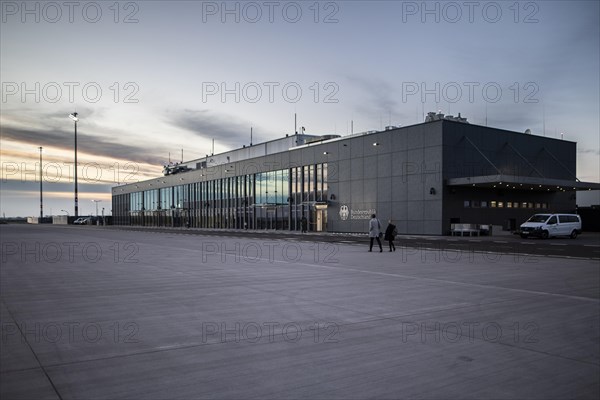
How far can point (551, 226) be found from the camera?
3409 centimetres

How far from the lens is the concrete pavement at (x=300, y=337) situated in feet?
14.8

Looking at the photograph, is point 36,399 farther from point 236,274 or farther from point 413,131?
point 413,131

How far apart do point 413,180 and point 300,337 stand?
116ft

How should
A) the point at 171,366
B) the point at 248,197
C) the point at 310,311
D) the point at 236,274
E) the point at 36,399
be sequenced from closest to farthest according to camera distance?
1. the point at 36,399
2. the point at 171,366
3. the point at 310,311
4. the point at 236,274
5. the point at 248,197

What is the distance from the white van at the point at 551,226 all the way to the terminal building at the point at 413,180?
11.6 ft

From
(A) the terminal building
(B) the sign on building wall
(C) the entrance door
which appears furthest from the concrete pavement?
(C) the entrance door

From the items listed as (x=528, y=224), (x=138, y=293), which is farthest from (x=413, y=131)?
(x=138, y=293)

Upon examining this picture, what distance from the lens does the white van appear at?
33781mm

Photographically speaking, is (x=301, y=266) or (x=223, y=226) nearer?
(x=301, y=266)

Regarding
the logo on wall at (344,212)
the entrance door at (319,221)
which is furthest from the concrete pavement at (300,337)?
the entrance door at (319,221)

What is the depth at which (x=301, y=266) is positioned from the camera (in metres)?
15.1

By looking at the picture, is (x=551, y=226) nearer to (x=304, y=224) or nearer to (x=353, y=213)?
(x=353, y=213)

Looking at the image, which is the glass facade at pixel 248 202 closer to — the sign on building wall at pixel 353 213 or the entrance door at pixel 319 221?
the entrance door at pixel 319 221

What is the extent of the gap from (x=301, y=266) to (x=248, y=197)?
50.3m
